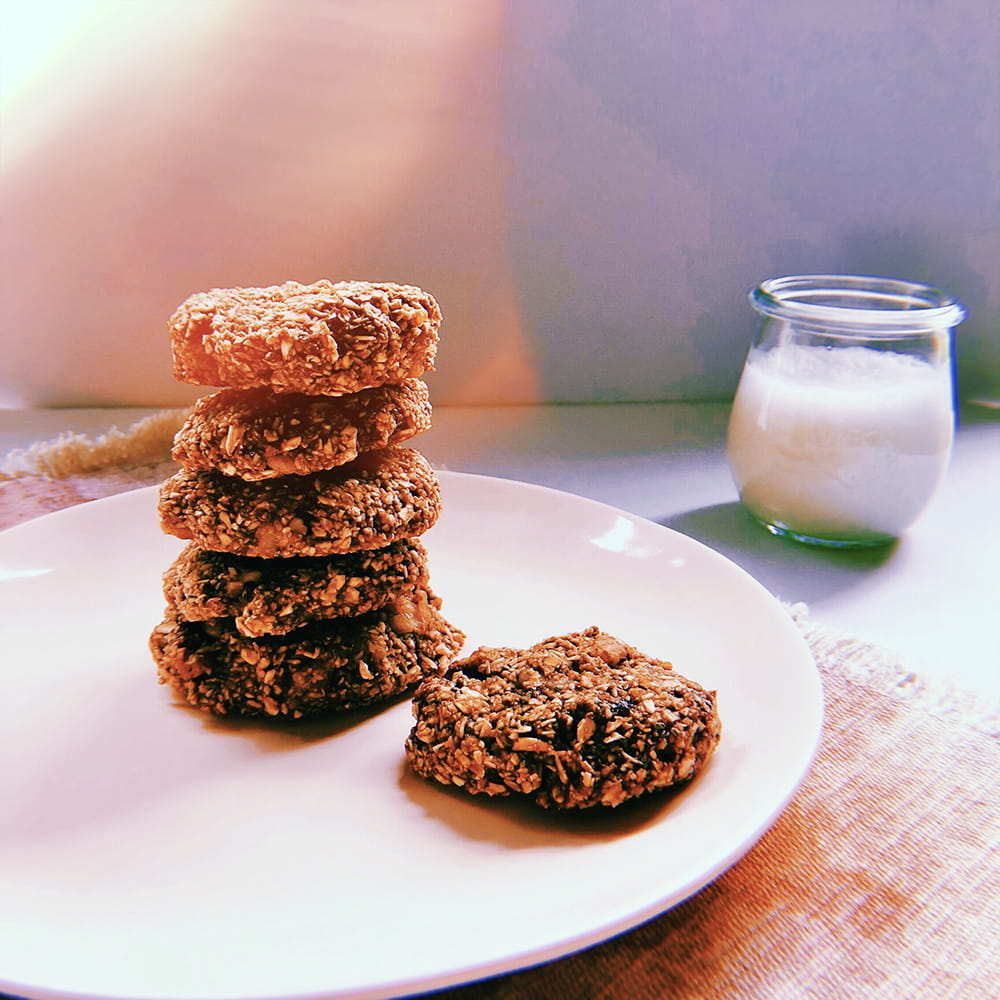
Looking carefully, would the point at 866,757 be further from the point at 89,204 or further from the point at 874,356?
the point at 89,204

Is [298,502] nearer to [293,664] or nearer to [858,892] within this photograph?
[293,664]

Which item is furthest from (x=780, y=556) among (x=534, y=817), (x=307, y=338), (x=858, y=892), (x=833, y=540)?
(x=307, y=338)

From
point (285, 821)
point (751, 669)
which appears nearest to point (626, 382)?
point (751, 669)

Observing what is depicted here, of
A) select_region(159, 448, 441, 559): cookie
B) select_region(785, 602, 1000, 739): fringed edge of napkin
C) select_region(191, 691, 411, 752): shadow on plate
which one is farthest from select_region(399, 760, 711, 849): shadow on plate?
select_region(785, 602, 1000, 739): fringed edge of napkin

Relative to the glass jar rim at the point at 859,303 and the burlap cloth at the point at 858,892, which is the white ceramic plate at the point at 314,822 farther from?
the glass jar rim at the point at 859,303

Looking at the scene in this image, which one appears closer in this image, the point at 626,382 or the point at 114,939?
the point at 114,939

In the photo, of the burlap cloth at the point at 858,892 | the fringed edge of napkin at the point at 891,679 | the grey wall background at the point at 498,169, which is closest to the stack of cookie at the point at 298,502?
the burlap cloth at the point at 858,892

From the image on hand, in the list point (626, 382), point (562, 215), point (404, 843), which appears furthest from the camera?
point (626, 382)
